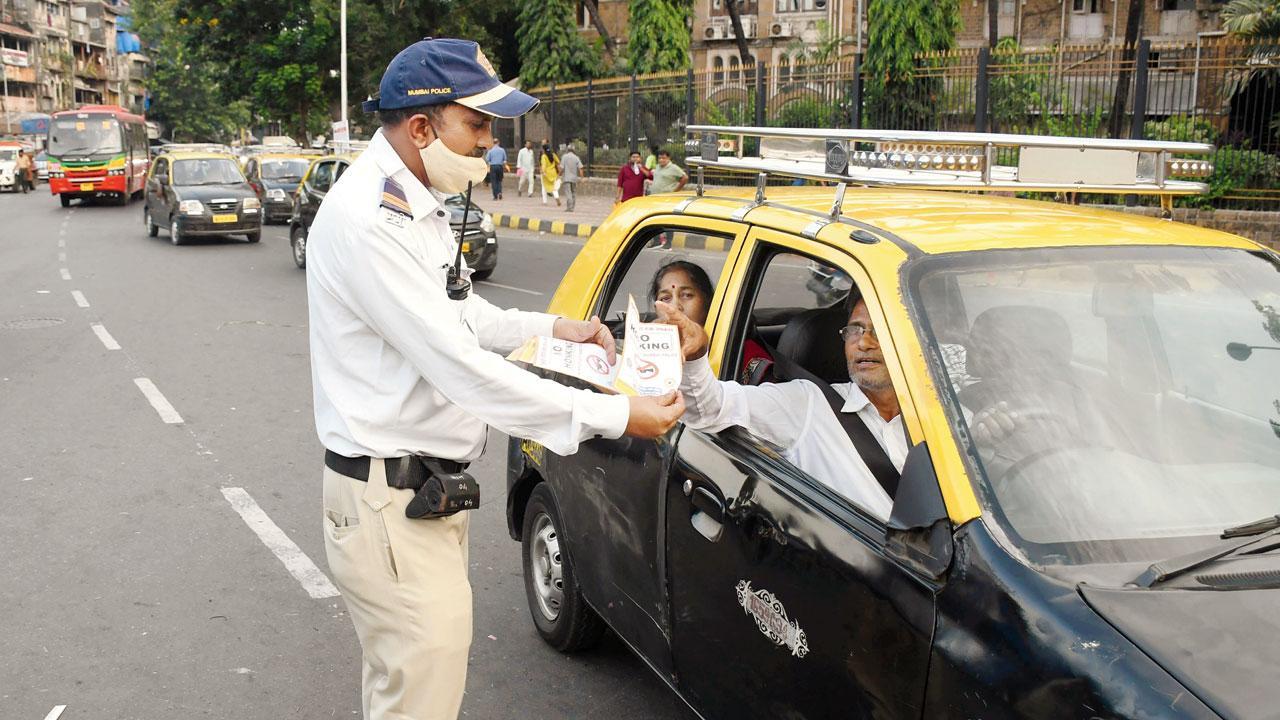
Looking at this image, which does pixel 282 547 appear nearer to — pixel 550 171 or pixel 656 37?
pixel 550 171

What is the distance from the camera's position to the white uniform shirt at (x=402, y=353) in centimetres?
243

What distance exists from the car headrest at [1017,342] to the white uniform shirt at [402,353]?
794 mm

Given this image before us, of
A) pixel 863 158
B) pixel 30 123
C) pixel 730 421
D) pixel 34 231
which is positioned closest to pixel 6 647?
pixel 730 421

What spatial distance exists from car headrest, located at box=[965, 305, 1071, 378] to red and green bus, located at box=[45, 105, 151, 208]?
35.0 meters

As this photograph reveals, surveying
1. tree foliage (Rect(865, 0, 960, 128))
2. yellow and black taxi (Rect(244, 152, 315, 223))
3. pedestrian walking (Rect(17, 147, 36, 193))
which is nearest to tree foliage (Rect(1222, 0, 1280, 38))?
tree foliage (Rect(865, 0, 960, 128))

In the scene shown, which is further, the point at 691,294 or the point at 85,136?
the point at 85,136

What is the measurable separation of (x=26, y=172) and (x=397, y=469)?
53.9m

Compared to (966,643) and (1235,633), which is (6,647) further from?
(1235,633)

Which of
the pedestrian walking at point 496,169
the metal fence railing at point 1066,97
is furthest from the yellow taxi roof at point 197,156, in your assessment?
the metal fence railing at point 1066,97

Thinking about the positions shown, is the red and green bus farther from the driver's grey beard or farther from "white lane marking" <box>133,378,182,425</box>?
the driver's grey beard

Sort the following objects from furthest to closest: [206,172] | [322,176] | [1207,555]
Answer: [206,172] → [322,176] → [1207,555]

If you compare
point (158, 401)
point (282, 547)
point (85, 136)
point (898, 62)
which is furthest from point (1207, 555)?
point (85, 136)

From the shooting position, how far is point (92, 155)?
3553 cm

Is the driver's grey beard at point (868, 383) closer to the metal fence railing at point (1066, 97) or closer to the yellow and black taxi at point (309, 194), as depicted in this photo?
the yellow and black taxi at point (309, 194)
